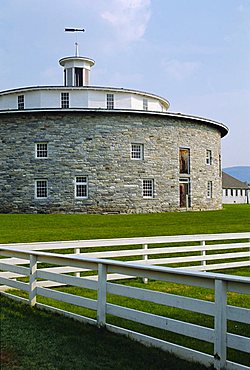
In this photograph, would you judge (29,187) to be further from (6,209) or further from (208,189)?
(208,189)

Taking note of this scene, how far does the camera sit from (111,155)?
39594 millimetres

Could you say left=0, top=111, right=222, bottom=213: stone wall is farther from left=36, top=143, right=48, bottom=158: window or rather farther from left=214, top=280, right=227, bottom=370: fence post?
left=214, top=280, right=227, bottom=370: fence post

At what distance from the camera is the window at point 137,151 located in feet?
133

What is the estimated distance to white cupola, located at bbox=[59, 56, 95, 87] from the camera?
152ft

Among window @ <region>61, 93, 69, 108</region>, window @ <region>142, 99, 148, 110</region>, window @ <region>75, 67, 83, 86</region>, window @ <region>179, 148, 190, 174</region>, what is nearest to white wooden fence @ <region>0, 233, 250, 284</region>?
window @ <region>179, 148, 190, 174</region>

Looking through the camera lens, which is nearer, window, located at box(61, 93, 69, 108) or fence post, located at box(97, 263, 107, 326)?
fence post, located at box(97, 263, 107, 326)

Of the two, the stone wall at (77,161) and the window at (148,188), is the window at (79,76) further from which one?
the window at (148,188)

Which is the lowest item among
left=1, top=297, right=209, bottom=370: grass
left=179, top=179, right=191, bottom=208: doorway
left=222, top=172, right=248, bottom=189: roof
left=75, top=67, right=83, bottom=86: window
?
left=1, top=297, right=209, bottom=370: grass

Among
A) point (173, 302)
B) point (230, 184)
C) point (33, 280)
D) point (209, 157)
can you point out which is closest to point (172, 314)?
point (33, 280)

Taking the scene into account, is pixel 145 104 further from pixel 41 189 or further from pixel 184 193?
pixel 41 189

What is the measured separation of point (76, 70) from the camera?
153 feet

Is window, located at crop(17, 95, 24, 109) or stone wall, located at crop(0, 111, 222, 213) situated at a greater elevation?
window, located at crop(17, 95, 24, 109)

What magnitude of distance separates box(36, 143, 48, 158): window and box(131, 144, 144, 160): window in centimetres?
618

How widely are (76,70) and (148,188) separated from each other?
12618mm
